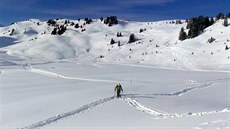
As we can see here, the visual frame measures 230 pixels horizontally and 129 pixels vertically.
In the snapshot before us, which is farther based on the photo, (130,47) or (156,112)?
(130,47)

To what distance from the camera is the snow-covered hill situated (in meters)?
72.8

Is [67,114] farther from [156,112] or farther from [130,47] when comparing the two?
[130,47]

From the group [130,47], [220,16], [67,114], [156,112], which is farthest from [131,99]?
[220,16]

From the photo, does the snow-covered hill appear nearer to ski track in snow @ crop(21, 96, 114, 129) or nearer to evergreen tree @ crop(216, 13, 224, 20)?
evergreen tree @ crop(216, 13, 224, 20)

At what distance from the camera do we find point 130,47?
9369cm

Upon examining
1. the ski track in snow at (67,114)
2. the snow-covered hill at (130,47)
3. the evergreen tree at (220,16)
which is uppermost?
the evergreen tree at (220,16)

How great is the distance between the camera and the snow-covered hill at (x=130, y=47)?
72.8 m

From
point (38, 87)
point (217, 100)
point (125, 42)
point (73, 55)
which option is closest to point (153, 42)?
point (125, 42)

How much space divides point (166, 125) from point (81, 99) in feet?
38.5

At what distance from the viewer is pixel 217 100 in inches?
1138

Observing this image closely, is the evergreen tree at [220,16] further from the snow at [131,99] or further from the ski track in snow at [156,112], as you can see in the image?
the ski track in snow at [156,112]

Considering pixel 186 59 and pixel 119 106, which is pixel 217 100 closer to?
pixel 119 106

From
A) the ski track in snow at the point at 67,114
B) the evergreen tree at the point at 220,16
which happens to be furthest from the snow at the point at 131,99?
the evergreen tree at the point at 220,16

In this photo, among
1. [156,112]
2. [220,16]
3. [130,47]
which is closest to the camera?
[156,112]
